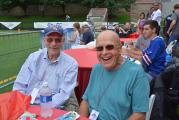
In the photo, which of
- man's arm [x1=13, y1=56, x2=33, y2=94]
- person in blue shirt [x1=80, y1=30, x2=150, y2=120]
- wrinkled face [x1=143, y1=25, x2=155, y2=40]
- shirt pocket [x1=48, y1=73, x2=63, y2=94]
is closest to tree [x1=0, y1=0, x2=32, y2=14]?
wrinkled face [x1=143, y1=25, x2=155, y2=40]

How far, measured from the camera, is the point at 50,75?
3877 mm

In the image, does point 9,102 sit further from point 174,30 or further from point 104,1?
point 104,1

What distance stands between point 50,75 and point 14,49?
4.42 m

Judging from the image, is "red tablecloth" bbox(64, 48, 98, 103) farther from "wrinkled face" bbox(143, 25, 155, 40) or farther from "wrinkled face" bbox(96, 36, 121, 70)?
"wrinkled face" bbox(96, 36, 121, 70)

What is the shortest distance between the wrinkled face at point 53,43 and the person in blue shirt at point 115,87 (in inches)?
30.2

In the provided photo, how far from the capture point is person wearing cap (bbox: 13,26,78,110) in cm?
385

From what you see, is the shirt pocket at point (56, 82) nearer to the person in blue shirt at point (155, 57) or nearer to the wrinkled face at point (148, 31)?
the person in blue shirt at point (155, 57)

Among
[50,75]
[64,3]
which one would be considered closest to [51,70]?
[50,75]

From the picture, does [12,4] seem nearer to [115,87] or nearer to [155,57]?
[155,57]

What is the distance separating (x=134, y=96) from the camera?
9.83 feet

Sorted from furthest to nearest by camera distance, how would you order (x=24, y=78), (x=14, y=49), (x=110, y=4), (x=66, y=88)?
(x=110, y=4), (x=14, y=49), (x=24, y=78), (x=66, y=88)

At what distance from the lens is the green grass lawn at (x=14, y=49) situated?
7.65m

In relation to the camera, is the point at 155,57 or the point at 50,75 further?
the point at 155,57

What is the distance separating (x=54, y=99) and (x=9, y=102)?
1185mm
